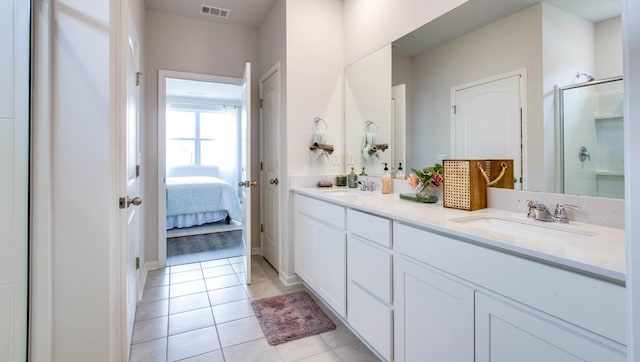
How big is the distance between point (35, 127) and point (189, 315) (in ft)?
5.22

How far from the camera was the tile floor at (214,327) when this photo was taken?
5.80 feet

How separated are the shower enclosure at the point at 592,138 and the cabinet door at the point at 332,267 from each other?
3.88 ft

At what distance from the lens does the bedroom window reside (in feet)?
23.0

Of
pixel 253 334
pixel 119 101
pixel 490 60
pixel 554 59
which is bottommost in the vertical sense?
pixel 253 334

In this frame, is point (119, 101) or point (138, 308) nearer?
point (119, 101)

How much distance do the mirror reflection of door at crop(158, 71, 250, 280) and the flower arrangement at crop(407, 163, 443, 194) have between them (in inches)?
62.0

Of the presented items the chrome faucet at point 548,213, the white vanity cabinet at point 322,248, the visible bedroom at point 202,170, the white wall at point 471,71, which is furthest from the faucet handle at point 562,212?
the visible bedroom at point 202,170

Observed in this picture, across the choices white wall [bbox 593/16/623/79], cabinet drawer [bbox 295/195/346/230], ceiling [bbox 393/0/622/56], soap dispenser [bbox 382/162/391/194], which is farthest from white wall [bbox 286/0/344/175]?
white wall [bbox 593/16/623/79]

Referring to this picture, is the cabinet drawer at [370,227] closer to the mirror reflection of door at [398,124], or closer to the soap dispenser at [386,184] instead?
the soap dispenser at [386,184]

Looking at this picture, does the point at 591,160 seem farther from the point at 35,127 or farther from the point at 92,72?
the point at 35,127

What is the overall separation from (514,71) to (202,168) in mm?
6858

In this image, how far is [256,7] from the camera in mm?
3109

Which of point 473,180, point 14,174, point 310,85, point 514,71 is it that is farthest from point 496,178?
point 14,174

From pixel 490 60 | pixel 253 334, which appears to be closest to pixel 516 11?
pixel 490 60
